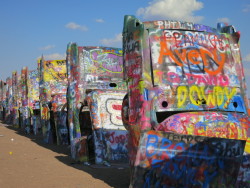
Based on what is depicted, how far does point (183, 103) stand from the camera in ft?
20.9

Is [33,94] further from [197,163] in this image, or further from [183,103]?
[197,163]

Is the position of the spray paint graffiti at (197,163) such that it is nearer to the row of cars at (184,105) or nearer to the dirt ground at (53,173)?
the row of cars at (184,105)

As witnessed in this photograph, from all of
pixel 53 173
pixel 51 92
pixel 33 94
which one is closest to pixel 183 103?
pixel 53 173

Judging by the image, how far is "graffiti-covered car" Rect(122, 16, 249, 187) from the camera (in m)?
5.54

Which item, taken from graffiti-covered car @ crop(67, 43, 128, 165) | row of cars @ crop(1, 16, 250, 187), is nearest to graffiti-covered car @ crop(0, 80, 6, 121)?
graffiti-covered car @ crop(67, 43, 128, 165)

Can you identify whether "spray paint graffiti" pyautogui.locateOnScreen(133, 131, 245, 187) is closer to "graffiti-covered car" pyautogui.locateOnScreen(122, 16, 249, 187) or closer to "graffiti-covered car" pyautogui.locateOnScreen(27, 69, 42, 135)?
"graffiti-covered car" pyautogui.locateOnScreen(122, 16, 249, 187)

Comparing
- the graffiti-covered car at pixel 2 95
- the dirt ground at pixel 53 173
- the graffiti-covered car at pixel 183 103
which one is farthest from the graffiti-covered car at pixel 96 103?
the graffiti-covered car at pixel 2 95

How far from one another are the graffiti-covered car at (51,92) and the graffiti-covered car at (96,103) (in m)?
3.07

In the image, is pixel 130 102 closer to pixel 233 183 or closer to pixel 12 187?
pixel 233 183

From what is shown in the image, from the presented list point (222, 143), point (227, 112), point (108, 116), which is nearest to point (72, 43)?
point (108, 116)

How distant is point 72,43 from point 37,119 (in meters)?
9.84

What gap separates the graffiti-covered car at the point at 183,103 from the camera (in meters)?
5.54

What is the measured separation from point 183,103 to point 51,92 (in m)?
12.8

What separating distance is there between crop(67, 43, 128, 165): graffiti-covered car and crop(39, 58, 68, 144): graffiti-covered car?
3.07 metres
